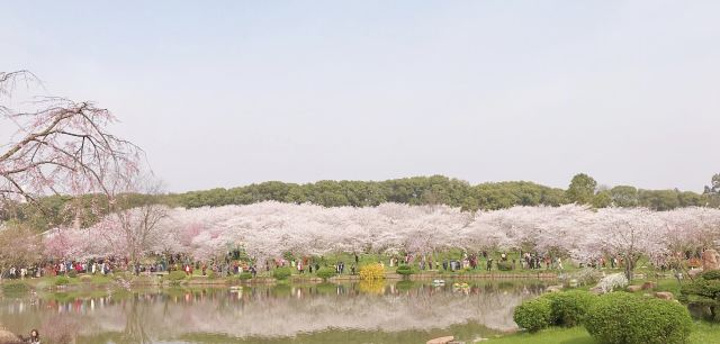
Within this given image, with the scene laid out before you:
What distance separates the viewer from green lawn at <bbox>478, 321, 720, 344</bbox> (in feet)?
43.5

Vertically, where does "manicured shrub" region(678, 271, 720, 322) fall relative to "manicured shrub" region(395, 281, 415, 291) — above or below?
above

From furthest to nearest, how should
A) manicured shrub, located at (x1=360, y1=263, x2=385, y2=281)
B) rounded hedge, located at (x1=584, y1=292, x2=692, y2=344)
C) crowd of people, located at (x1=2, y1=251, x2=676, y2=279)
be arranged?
crowd of people, located at (x1=2, y1=251, x2=676, y2=279)
manicured shrub, located at (x1=360, y1=263, x2=385, y2=281)
rounded hedge, located at (x1=584, y1=292, x2=692, y2=344)

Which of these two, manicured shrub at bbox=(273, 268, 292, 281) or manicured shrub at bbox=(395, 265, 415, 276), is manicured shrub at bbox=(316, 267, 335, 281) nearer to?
manicured shrub at bbox=(273, 268, 292, 281)

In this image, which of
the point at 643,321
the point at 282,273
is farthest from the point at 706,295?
the point at 282,273

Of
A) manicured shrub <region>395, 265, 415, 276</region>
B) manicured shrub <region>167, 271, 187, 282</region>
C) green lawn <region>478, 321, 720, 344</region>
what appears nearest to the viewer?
green lawn <region>478, 321, 720, 344</region>

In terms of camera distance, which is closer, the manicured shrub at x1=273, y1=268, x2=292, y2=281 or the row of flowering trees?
the manicured shrub at x1=273, y1=268, x2=292, y2=281

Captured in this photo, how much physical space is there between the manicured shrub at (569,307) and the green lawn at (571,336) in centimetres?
38

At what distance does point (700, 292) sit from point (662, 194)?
83213mm

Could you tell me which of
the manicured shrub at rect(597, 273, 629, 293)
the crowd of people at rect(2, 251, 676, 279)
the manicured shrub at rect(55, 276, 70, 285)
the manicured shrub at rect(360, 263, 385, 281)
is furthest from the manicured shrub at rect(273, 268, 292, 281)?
the manicured shrub at rect(597, 273, 629, 293)

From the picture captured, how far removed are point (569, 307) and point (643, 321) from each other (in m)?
4.67

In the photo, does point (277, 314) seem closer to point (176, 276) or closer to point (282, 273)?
point (282, 273)

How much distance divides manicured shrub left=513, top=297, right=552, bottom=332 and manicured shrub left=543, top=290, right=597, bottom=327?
0.81ft

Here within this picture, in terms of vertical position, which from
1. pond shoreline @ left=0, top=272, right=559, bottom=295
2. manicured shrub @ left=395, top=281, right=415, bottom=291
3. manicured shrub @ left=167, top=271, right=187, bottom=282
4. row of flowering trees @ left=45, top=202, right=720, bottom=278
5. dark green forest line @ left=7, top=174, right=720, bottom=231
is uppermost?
dark green forest line @ left=7, top=174, right=720, bottom=231

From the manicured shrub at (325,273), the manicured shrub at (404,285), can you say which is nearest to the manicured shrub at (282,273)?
the manicured shrub at (325,273)
